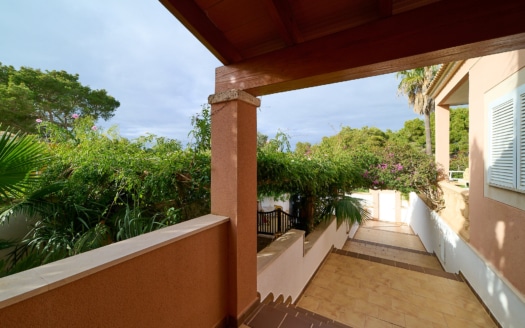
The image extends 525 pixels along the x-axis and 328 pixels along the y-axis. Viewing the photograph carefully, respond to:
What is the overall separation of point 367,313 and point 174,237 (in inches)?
134

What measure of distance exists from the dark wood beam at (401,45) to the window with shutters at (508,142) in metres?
2.43

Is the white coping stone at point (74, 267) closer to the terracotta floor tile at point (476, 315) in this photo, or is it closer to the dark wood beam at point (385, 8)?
the dark wood beam at point (385, 8)

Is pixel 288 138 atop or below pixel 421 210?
atop

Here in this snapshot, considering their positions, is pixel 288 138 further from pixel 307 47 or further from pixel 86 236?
pixel 86 236

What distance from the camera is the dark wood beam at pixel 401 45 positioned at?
3.75 feet

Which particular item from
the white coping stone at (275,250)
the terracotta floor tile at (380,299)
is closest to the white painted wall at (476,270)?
the terracotta floor tile at (380,299)

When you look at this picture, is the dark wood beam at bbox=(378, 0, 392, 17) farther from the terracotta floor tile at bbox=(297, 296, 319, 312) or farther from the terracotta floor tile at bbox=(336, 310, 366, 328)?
the terracotta floor tile at bbox=(297, 296, 319, 312)

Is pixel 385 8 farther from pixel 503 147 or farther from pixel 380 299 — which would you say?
pixel 380 299

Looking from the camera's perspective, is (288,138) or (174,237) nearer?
(174,237)

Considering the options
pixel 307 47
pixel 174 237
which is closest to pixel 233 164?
pixel 174 237

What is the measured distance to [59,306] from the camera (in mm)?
978

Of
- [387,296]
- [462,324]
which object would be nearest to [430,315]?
[462,324]

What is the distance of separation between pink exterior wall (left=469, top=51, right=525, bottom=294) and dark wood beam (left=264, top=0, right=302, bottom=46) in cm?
332

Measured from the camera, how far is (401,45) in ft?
4.35
